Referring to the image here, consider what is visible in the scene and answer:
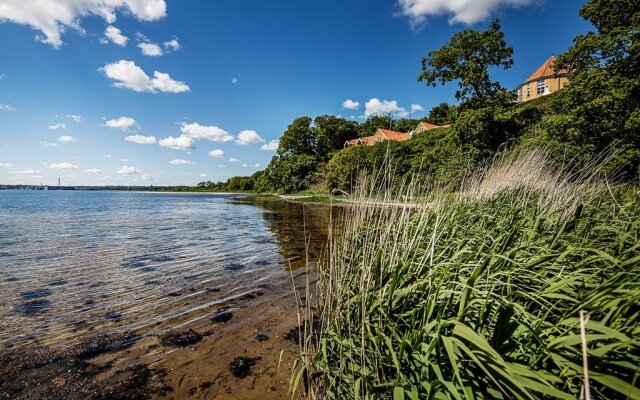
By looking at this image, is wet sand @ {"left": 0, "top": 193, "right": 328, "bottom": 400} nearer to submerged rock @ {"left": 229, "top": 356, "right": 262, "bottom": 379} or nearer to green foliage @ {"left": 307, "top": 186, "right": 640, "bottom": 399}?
submerged rock @ {"left": 229, "top": 356, "right": 262, "bottom": 379}

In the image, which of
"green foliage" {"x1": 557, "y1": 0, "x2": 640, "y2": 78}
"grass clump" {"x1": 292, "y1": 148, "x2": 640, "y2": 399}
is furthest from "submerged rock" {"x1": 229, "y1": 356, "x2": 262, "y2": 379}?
"green foliage" {"x1": 557, "y1": 0, "x2": 640, "y2": 78}

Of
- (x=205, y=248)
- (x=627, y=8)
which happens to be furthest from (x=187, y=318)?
(x=627, y=8)

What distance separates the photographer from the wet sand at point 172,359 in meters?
3.33

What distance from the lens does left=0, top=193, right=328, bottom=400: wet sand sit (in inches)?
131

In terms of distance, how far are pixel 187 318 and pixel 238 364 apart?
1839 mm

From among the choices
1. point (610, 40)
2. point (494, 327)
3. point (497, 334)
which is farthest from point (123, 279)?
point (610, 40)

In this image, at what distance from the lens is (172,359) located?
12.9 ft

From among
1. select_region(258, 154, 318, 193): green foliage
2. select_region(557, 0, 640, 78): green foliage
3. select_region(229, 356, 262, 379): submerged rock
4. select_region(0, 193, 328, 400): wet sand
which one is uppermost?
select_region(557, 0, 640, 78): green foliage

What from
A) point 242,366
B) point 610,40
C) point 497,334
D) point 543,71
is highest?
point 543,71

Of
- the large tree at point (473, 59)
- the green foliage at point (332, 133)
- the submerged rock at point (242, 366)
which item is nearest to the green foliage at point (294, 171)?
the green foliage at point (332, 133)

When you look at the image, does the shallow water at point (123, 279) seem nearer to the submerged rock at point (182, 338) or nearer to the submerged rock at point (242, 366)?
the submerged rock at point (182, 338)

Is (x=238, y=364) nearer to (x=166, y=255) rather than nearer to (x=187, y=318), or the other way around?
(x=187, y=318)

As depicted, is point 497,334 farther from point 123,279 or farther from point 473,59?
point 473,59

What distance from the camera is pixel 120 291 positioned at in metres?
6.52
